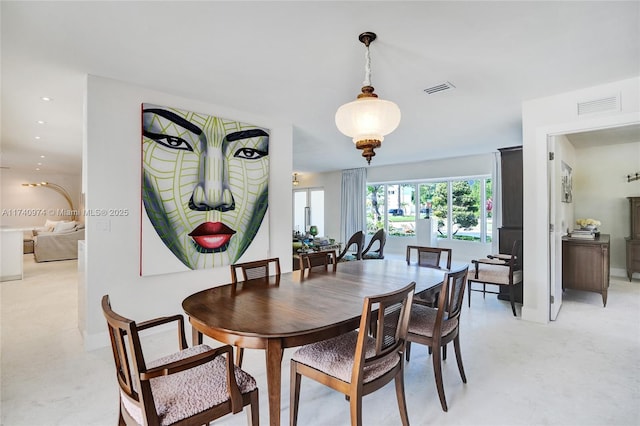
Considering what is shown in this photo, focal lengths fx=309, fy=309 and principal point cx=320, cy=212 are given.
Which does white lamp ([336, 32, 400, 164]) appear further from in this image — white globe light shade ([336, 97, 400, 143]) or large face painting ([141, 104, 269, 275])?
large face painting ([141, 104, 269, 275])

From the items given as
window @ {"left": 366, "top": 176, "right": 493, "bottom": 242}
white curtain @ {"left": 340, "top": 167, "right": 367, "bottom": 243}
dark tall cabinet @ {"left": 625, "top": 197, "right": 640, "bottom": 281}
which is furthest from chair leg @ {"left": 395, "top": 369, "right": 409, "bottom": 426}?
white curtain @ {"left": 340, "top": 167, "right": 367, "bottom": 243}

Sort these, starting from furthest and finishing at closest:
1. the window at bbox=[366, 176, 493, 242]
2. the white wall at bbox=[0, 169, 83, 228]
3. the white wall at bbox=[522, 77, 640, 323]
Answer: the white wall at bbox=[0, 169, 83, 228], the window at bbox=[366, 176, 493, 242], the white wall at bbox=[522, 77, 640, 323]

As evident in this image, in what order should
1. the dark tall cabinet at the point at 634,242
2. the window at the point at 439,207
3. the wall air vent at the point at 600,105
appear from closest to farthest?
the wall air vent at the point at 600,105 → the dark tall cabinet at the point at 634,242 → the window at the point at 439,207

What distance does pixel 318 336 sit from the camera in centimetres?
139

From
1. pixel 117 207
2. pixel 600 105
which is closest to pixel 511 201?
pixel 600 105

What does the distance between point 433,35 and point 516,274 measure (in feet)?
9.87

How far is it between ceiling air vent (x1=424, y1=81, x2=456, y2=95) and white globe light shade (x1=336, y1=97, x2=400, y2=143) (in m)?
1.17

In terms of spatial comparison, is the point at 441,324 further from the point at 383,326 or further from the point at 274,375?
the point at 274,375

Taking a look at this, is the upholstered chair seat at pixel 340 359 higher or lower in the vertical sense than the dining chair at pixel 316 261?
lower

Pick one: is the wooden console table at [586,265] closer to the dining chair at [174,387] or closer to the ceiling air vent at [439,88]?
the ceiling air vent at [439,88]

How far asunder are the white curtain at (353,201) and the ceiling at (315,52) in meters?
4.64

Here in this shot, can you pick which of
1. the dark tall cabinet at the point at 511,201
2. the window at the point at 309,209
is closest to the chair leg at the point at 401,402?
the dark tall cabinet at the point at 511,201

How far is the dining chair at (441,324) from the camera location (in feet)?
6.32

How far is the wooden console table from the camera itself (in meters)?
3.93
